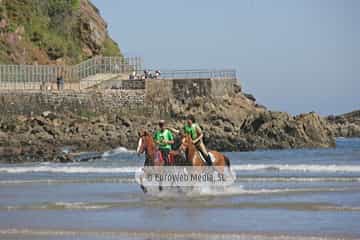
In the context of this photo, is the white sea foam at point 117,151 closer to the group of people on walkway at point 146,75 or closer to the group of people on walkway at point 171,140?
the group of people on walkway at point 146,75

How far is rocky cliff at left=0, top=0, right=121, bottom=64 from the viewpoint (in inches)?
2660

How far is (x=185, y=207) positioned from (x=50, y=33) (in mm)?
51550

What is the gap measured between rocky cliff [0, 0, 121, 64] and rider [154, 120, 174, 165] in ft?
136

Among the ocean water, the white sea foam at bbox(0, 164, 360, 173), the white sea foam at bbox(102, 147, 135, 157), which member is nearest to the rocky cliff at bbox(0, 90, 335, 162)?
the white sea foam at bbox(102, 147, 135, 157)

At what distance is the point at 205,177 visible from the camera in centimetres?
2506

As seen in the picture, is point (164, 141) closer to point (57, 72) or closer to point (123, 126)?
point (123, 126)

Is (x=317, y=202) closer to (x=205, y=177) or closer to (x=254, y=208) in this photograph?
(x=254, y=208)

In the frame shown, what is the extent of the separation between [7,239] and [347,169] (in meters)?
19.3

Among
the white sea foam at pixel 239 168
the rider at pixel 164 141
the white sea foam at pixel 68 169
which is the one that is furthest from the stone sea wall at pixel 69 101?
the rider at pixel 164 141

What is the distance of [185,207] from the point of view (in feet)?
73.4

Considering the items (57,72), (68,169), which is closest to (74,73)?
(57,72)

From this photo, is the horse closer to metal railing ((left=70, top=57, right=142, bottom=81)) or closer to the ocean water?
the ocean water

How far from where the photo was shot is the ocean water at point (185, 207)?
18.3 m

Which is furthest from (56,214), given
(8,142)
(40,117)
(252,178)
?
(40,117)
